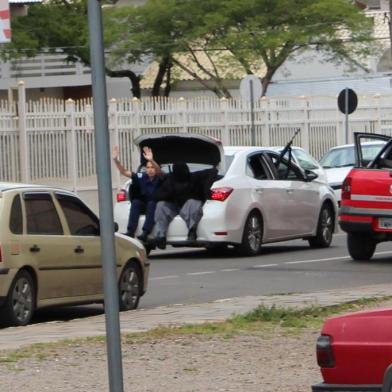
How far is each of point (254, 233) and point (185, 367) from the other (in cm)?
1039

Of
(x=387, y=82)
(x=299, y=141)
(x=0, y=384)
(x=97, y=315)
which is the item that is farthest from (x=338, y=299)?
(x=387, y=82)

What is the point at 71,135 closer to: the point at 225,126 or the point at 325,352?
the point at 225,126

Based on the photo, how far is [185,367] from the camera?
948 centimetres

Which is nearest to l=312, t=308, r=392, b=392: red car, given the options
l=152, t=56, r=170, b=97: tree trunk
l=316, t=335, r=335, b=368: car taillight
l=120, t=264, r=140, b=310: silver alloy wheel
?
l=316, t=335, r=335, b=368: car taillight

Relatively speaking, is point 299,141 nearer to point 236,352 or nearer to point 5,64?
point 5,64

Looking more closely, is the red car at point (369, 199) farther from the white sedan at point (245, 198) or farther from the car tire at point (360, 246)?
the white sedan at point (245, 198)

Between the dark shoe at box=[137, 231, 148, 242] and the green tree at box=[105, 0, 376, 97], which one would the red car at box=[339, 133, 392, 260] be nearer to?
the dark shoe at box=[137, 231, 148, 242]

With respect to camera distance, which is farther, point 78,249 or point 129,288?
point 129,288

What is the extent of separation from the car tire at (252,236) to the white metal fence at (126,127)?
875cm

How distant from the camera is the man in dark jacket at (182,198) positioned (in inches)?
755

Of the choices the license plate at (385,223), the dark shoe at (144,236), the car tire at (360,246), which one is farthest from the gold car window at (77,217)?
the car tire at (360,246)

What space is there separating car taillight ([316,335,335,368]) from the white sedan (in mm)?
12610

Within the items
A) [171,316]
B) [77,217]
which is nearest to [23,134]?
[77,217]

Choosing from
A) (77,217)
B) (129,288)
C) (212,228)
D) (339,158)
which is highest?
(339,158)
